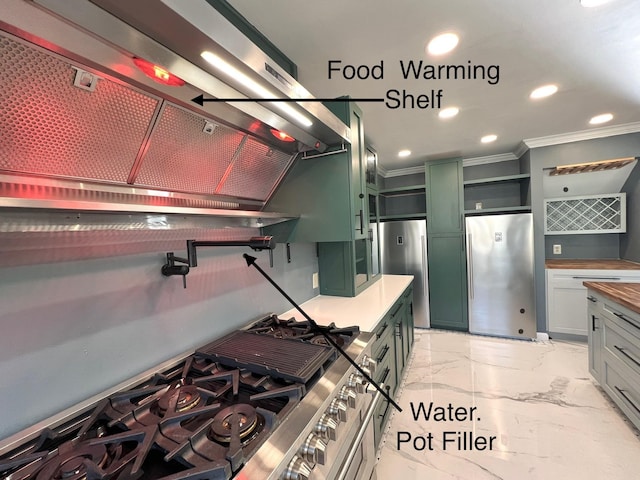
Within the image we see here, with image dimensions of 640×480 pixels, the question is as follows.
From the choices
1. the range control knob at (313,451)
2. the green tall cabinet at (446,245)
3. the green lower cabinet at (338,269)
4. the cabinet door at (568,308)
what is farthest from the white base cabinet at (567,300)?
the range control knob at (313,451)

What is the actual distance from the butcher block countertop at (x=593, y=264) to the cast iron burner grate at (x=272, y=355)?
3374 millimetres

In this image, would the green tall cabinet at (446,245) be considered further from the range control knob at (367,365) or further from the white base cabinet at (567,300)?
the range control knob at (367,365)

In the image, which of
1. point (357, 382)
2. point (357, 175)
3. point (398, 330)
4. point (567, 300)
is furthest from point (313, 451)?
point (567, 300)

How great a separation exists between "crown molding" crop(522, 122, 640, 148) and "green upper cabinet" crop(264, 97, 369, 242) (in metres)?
2.75

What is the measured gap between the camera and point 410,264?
365 centimetres

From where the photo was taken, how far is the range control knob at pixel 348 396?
3.08ft

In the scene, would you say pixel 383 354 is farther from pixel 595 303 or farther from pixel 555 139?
pixel 555 139

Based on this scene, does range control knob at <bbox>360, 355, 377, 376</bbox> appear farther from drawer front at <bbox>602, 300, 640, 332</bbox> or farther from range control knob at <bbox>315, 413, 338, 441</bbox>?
drawer front at <bbox>602, 300, 640, 332</bbox>

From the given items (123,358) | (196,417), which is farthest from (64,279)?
(196,417)

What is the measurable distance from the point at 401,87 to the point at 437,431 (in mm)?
2443

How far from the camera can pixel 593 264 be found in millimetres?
3014

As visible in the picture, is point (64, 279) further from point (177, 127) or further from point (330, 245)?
point (330, 245)

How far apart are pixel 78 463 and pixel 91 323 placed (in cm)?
40

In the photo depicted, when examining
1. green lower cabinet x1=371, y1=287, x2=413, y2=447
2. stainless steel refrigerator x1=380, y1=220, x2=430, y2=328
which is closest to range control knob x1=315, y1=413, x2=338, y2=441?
green lower cabinet x1=371, y1=287, x2=413, y2=447
